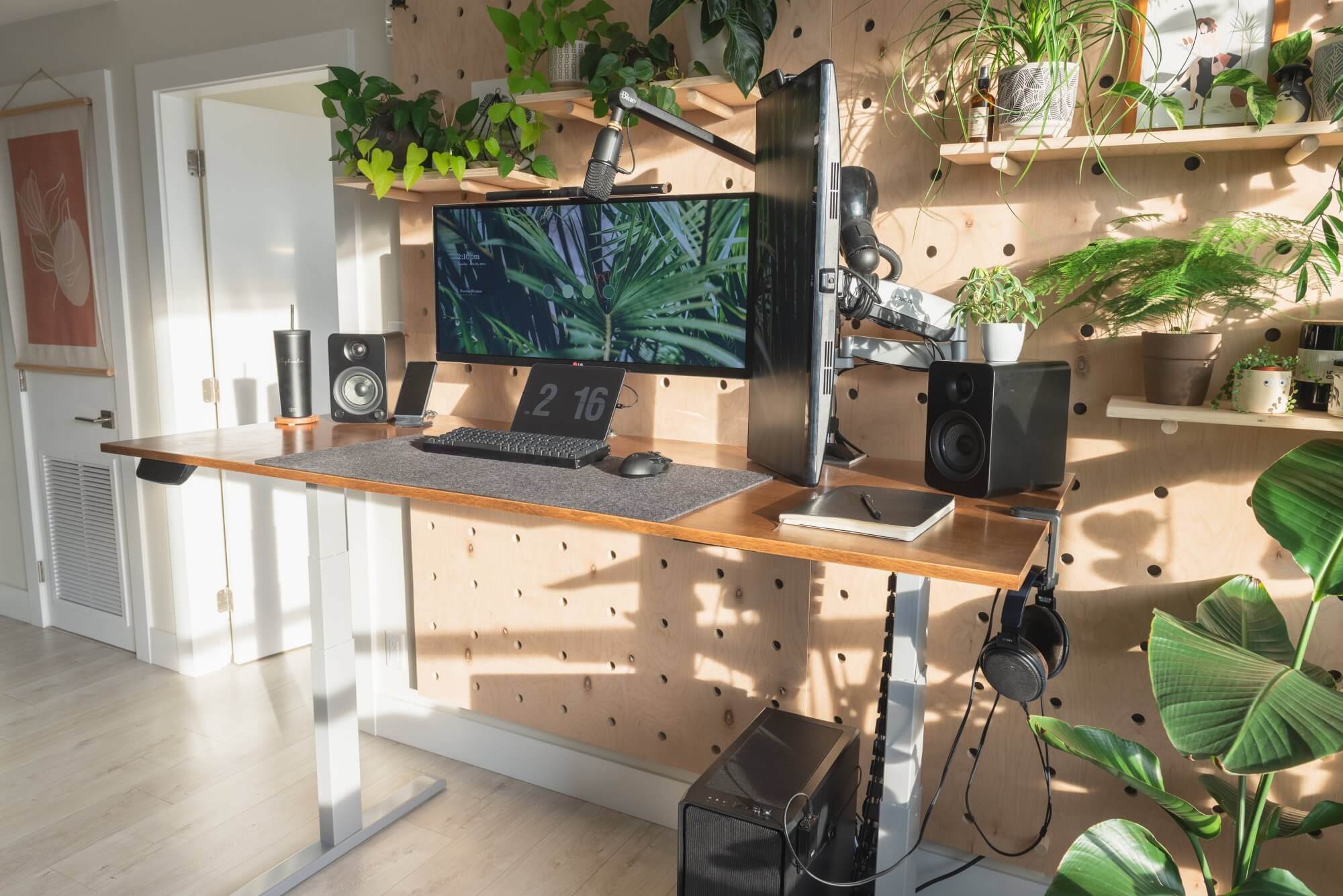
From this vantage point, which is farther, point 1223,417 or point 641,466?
point 641,466

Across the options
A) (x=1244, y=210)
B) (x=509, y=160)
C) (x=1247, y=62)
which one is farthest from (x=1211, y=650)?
(x=509, y=160)

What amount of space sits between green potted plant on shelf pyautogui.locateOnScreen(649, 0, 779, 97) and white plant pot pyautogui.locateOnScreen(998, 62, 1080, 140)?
0.45 m

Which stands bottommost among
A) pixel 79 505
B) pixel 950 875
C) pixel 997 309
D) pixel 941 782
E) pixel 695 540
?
pixel 950 875

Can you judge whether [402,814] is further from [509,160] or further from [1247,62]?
[1247,62]

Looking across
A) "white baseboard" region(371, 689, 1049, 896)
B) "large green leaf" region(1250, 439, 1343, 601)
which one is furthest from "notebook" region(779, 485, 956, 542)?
"white baseboard" region(371, 689, 1049, 896)

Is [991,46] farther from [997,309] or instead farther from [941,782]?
[941,782]

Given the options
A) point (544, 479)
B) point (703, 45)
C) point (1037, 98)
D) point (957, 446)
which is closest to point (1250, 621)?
point (957, 446)

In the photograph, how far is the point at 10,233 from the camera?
331 cm

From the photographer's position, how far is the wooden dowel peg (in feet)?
4.23

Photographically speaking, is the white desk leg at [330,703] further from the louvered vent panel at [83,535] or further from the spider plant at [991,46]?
the louvered vent panel at [83,535]

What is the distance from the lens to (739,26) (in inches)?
64.4

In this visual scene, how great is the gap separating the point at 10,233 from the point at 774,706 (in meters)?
3.30

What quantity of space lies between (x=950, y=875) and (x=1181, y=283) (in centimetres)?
124

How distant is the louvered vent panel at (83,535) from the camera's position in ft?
10.6
